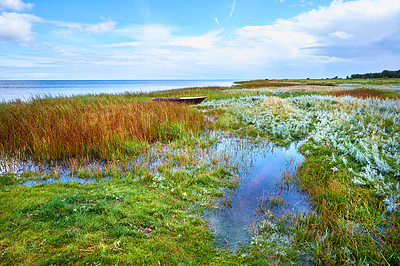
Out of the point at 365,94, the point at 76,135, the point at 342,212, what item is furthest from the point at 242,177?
the point at 365,94

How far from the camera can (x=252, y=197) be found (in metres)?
4.92

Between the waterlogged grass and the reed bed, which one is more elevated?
the reed bed

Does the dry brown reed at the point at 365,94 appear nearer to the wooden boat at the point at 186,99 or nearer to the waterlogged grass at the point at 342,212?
the waterlogged grass at the point at 342,212

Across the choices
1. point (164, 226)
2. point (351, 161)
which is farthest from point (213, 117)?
point (164, 226)

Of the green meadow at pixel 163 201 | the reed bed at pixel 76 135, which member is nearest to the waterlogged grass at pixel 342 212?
the green meadow at pixel 163 201

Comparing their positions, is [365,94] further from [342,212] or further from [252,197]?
[252,197]

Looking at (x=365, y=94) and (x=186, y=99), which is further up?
(x=365, y=94)

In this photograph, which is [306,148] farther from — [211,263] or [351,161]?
[211,263]

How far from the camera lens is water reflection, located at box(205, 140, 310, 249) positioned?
3738 mm

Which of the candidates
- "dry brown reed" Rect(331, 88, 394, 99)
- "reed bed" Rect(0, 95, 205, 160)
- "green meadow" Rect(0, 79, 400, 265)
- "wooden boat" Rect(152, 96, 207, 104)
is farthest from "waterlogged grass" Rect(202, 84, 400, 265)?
"dry brown reed" Rect(331, 88, 394, 99)

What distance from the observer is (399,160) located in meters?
5.45

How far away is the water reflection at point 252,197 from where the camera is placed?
374 cm

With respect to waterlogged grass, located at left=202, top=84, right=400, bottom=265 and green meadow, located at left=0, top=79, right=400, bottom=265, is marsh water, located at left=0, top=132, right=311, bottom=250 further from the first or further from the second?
waterlogged grass, located at left=202, top=84, right=400, bottom=265

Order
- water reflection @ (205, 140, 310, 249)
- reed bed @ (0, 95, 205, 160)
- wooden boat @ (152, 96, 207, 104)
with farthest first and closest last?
1. wooden boat @ (152, 96, 207, 104)
2. reed bed @ (0, 95, 205, 160)
3. water reflection @ (205, 140, 310, 249)
